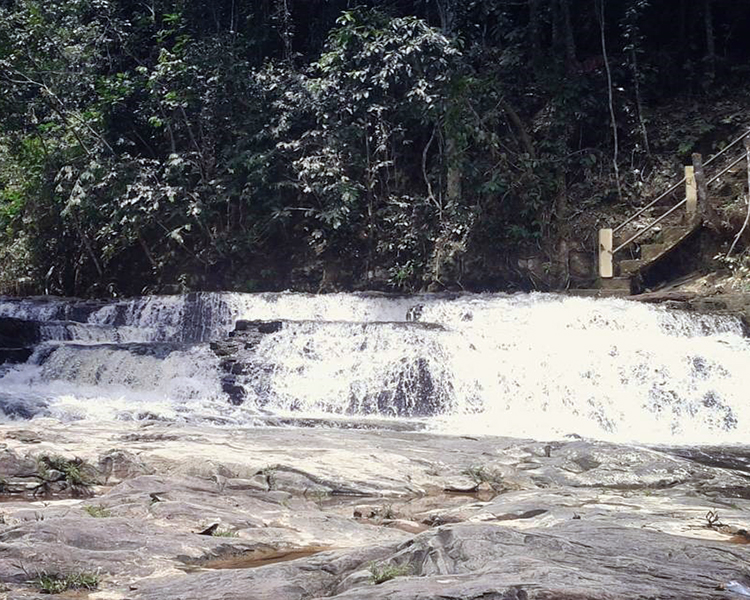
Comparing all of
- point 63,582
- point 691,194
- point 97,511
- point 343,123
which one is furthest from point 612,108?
point 63,582

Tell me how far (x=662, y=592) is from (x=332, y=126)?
16159 mm

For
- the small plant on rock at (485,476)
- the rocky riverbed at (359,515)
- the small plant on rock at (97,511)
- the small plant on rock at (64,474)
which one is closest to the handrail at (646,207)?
the rocky riverbed at (359,515)

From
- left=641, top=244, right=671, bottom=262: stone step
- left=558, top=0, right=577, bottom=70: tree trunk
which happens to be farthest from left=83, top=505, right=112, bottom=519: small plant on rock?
left=558, top=0, right=577, bottom=70: tree trunk

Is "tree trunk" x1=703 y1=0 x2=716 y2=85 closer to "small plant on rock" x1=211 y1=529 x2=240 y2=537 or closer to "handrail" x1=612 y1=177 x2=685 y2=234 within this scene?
"handrail" x1=612 y1=177 x2=685 y2=234

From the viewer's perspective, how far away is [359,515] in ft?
20.0

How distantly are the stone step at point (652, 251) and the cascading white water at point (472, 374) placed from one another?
9.57 ft

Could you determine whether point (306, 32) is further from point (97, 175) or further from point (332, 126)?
point (97, 175)

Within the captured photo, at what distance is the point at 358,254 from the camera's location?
19609 mm

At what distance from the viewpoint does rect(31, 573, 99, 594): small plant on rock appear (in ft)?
12.8

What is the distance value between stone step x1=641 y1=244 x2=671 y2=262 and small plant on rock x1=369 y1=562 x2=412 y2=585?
13443 mm

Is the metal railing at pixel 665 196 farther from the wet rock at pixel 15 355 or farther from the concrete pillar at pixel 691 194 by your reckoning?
the wet rock at pixel 15 355

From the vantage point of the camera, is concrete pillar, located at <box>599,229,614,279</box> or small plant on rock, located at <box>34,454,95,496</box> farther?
concrete pillar, located at <box>599,229,614,279</box>

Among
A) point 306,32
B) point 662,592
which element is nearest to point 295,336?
point 662,592

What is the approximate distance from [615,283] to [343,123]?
665 centimetres
